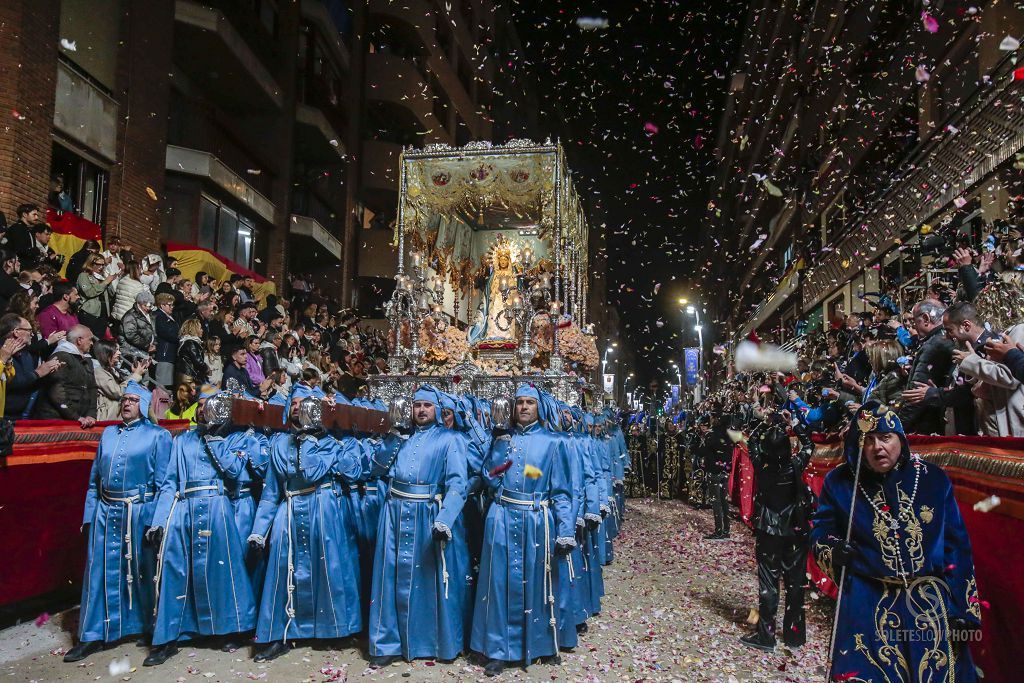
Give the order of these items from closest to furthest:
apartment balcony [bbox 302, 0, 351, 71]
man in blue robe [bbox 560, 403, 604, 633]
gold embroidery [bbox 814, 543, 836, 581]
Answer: gold embroidery [bbox 814, 543, 836, 581]
man in blue robe [bbox 560, 403, 604, 633]
apartment balcony [bbox 302, 0, 351, 71]

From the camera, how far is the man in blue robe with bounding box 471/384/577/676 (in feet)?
18.9

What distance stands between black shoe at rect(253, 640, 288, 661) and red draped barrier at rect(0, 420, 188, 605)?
2.22 m

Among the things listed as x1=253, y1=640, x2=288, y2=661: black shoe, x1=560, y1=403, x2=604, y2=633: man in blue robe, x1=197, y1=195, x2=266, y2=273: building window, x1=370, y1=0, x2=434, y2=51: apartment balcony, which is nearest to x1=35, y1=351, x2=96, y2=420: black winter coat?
x1=253, y1=640, x2=288, y2=661: black shoe

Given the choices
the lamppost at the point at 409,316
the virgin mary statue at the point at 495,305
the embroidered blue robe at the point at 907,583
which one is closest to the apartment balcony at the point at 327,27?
the virgin mary statue at the point at 495,305

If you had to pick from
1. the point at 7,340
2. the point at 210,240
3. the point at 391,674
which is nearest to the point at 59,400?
the point at 7,340

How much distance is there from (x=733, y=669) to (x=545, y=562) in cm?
176

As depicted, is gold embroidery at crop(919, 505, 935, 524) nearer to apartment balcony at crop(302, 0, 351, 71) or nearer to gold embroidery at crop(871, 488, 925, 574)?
gold embroidery at crop(871, 488, 925, 574)

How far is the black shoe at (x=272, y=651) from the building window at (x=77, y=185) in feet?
32.9

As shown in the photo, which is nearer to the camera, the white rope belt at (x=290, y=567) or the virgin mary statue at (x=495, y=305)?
the white rope belt at (x=290, y=567)

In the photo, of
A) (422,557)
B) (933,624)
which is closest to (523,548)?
(422,557)

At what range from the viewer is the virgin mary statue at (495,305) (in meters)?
14.0

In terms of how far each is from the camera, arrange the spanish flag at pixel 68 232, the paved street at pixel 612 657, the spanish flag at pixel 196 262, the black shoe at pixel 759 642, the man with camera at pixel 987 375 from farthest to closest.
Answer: the spanish flag at pixel 196 262, the spanish flag at pixel 68 232, the black shoe at pixel 759 642, the paved street at pixel 612 657, the man with camera at pixel 987 375

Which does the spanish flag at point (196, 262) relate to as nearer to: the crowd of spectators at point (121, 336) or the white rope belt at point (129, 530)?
the crowd of spectators at point (121, 336)

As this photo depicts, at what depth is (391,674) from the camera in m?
5.54
